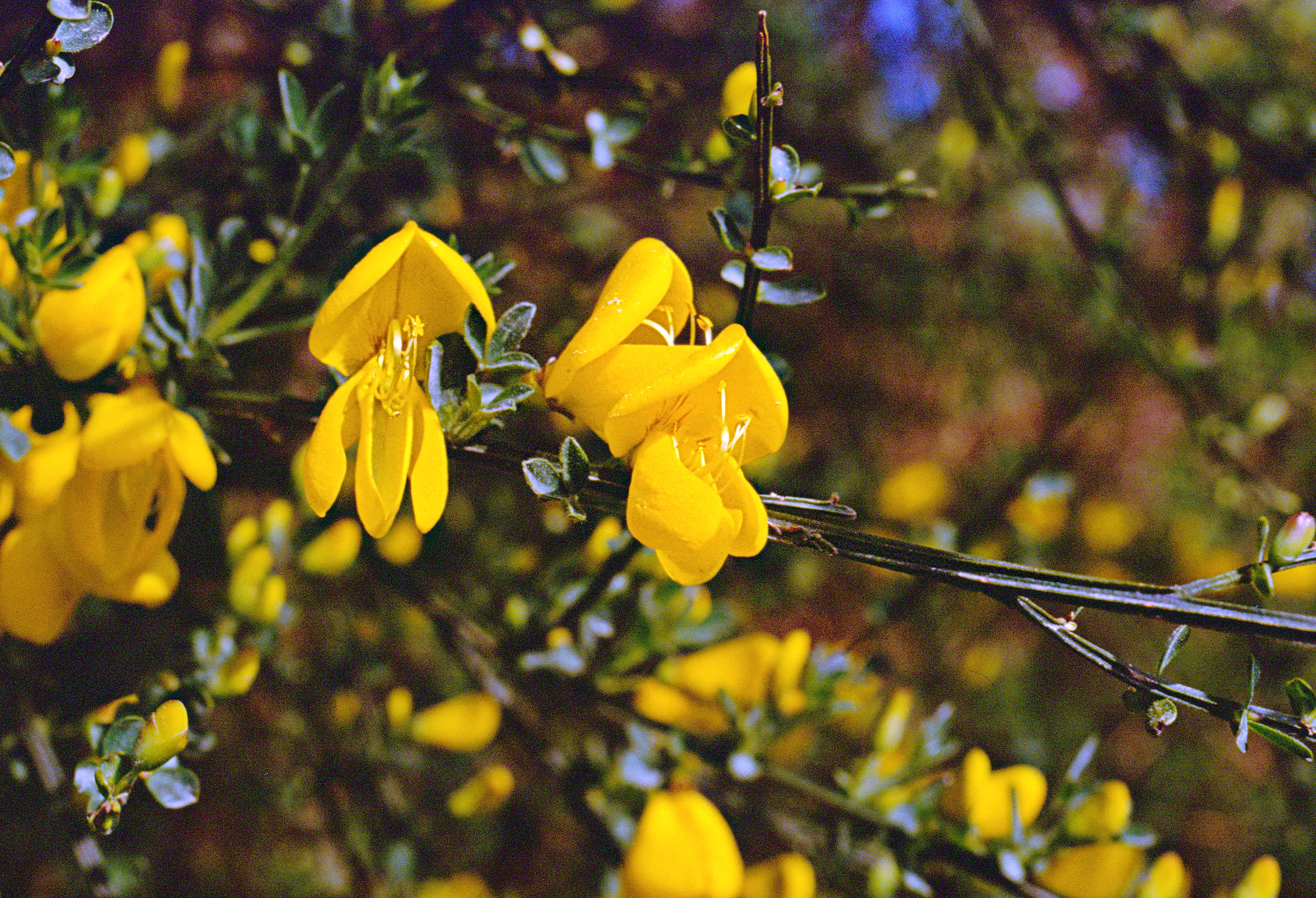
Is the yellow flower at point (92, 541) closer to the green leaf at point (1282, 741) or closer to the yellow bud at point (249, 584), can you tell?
the yellow bud at point (249, 584)

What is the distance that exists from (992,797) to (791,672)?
8.5 inches

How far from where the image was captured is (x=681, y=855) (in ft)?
2.58

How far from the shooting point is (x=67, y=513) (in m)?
0.63

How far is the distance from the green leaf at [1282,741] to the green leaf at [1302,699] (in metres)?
0.02

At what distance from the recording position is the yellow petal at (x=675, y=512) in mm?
483

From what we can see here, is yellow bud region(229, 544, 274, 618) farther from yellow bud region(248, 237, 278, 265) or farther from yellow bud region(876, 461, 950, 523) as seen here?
yellow bud region(876, 461, 950, 523)

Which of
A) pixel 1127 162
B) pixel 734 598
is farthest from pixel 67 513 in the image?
pixel 1127 162

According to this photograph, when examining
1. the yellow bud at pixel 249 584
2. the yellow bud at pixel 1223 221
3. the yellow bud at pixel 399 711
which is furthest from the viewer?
the yellow bud at pixel 1223 221

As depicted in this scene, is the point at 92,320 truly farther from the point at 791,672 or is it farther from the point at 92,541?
the point at 791,672

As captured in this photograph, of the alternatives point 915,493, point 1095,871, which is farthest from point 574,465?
point 915,493

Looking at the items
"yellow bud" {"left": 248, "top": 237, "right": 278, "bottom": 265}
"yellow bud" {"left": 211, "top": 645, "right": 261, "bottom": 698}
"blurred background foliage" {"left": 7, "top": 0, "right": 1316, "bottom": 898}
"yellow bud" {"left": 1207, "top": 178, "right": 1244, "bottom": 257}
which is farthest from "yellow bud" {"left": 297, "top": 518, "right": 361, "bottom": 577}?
"yellow bud" {"left": 1207, "top": 178, "right": 1244, "bottom": 257}

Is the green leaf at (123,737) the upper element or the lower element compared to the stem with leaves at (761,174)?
lower

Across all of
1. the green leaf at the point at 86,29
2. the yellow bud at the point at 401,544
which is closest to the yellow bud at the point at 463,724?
the yellow bud at the point at 401,544

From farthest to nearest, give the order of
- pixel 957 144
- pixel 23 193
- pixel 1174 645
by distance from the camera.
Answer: pixel 957 144, pixel 23 193, pixel 1174 645
